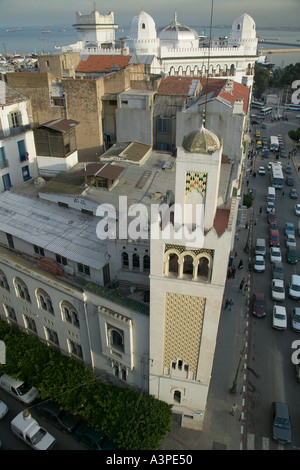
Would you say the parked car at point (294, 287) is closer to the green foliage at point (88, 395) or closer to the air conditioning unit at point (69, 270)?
the green foliage at point (88, 395)

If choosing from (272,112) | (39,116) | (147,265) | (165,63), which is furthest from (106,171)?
(272,112)

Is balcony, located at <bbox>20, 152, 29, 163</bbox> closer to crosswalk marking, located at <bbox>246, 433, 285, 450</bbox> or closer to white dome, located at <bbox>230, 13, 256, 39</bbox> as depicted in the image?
crosswalk marking, located at <bbox>246, 433, 285, 450</bbox>

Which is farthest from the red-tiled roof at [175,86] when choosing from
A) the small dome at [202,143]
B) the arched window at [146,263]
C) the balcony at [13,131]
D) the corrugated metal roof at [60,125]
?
the small dome at [202,143]

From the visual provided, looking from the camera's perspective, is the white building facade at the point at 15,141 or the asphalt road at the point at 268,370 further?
the white building facade at the point at 15,141

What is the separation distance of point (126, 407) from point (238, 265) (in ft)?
77.9

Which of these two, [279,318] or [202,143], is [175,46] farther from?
[202,143]

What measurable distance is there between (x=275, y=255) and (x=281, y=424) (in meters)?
21.9

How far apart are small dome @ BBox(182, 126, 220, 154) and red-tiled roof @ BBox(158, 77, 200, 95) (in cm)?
3179

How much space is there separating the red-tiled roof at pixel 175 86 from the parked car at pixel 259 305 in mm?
27399

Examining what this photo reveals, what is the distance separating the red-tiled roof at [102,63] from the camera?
2286 inches

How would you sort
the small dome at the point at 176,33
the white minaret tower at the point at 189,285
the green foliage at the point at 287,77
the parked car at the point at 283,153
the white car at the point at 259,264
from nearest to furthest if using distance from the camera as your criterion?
the white minaret tower at the point at 189,285 < the white car at the point at 259,264 < the parked car at the point at 283,153 < the small dome at the point at 176,33 < the green foliage at the point at 287,77

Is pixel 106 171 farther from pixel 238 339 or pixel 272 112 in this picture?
pixel 272 112

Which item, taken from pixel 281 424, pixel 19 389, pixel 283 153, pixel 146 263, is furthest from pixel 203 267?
pixel 283 153

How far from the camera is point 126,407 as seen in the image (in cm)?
2236
